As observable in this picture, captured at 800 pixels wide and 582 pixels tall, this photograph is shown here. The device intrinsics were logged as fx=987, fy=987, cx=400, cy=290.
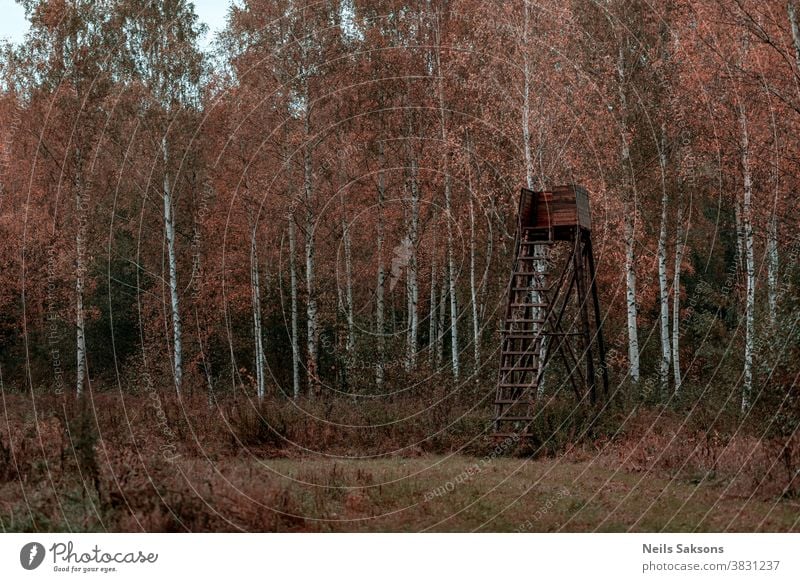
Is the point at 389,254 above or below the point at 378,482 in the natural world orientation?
above

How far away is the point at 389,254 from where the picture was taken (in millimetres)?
36188

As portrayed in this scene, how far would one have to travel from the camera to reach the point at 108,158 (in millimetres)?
36812

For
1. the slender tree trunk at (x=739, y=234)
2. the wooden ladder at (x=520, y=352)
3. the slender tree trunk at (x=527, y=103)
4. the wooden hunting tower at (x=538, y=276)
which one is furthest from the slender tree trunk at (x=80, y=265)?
the slender tree trunk at (x=739, y=234)

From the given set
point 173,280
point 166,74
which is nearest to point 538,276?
point 173,280

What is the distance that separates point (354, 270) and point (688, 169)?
52.4 ft

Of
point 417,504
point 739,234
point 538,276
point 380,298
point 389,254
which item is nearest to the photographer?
point 417,504

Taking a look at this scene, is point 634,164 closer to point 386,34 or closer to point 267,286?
point 386,34

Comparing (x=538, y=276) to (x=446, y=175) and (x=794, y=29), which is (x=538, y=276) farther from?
(x=446, y=175)

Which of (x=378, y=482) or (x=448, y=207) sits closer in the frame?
(x=378, y=482)
